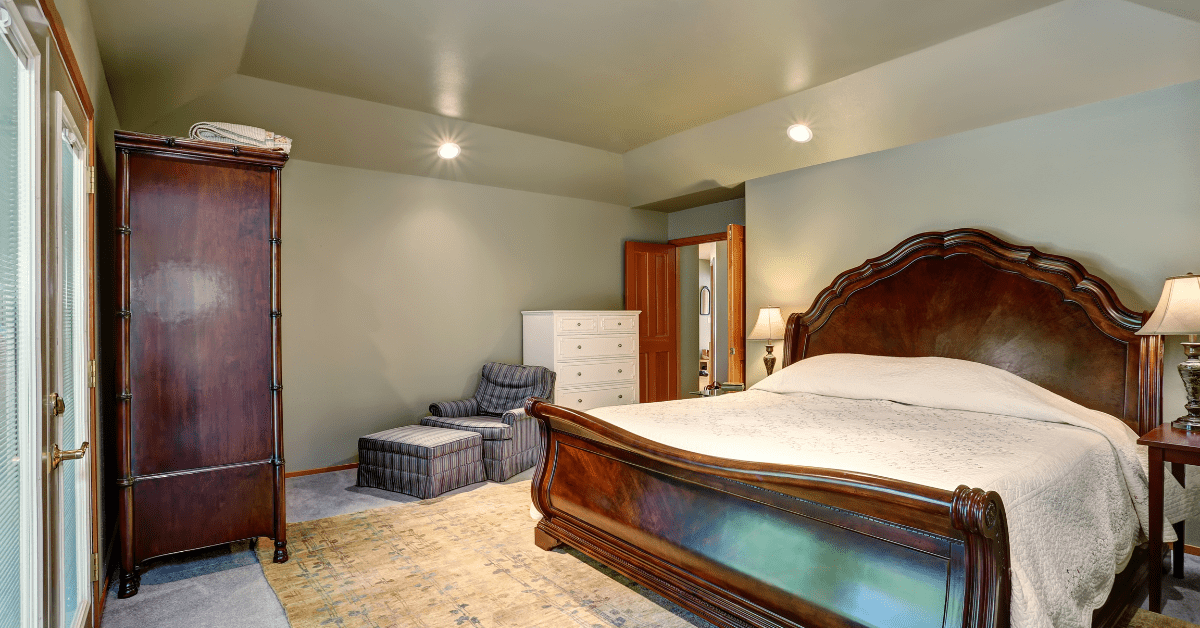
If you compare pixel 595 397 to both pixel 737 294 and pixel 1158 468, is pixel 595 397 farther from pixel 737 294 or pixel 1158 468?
pixel 1158 468

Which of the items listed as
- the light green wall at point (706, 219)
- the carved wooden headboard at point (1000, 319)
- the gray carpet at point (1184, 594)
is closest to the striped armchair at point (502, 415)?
the carved wooden headboard at point (1000, 319)

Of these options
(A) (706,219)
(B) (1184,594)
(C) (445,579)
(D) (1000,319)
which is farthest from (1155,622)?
(A) (706,219)

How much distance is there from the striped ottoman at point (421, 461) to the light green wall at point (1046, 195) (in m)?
2.64

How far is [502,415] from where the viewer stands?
→ 478 centimetres

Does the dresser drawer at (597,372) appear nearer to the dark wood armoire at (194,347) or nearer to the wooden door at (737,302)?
the wooden door at (737,302)

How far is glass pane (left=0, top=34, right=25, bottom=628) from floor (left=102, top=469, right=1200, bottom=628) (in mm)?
1324

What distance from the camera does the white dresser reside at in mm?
5398

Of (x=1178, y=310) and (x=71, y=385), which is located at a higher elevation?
(x=1178, y=310)

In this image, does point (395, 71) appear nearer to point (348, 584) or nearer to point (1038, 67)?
point (348, 584)

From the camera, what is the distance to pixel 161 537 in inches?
106

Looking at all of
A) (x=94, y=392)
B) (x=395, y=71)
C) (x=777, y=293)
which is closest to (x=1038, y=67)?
(x=777, y=293)

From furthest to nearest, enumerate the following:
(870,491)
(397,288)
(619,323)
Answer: (619,323), (397,288), (870,491)

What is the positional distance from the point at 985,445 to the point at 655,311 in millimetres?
4598

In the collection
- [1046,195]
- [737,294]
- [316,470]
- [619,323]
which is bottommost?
[316,470]
